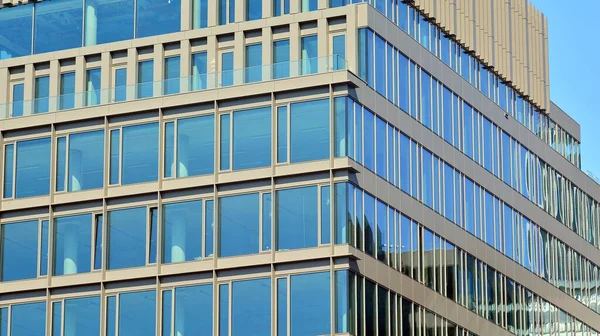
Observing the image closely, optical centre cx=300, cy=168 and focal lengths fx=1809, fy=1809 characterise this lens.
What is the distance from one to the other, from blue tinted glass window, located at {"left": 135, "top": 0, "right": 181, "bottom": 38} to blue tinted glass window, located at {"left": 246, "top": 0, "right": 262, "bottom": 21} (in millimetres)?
3409

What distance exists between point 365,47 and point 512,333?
19382 mm

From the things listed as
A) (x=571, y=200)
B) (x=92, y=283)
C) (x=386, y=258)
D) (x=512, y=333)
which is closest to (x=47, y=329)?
(x=92, y=283)

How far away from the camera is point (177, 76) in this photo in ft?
263

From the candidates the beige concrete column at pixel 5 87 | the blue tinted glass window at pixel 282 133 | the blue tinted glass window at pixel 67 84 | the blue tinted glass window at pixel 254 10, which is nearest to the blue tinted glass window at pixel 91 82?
the blue tinted glass window at pixel 67 84

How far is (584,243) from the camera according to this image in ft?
334

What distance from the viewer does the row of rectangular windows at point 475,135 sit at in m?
80.9

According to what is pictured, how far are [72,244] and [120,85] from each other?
757 centimetres

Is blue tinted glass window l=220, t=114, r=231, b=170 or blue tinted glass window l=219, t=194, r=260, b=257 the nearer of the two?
blue tinted glass window l=219, t=194, r=260, b=257

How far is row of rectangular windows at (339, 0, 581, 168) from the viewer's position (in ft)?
265

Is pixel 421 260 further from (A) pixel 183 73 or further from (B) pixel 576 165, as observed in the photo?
(B) pixel 576 165

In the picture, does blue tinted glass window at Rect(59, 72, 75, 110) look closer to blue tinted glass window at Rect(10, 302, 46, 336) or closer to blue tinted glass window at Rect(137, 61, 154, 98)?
blue tinted glass window at Rect(137, 61, 154, 98)

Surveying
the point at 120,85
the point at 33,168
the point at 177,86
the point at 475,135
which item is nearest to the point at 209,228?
the point at 177,86

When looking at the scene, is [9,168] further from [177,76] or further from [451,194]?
[451,194]

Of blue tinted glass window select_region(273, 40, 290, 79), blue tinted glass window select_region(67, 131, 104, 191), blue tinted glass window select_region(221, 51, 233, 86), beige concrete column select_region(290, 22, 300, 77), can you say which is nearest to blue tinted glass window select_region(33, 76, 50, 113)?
blue tinted glass window select_region(67, 131, 104, 191)
